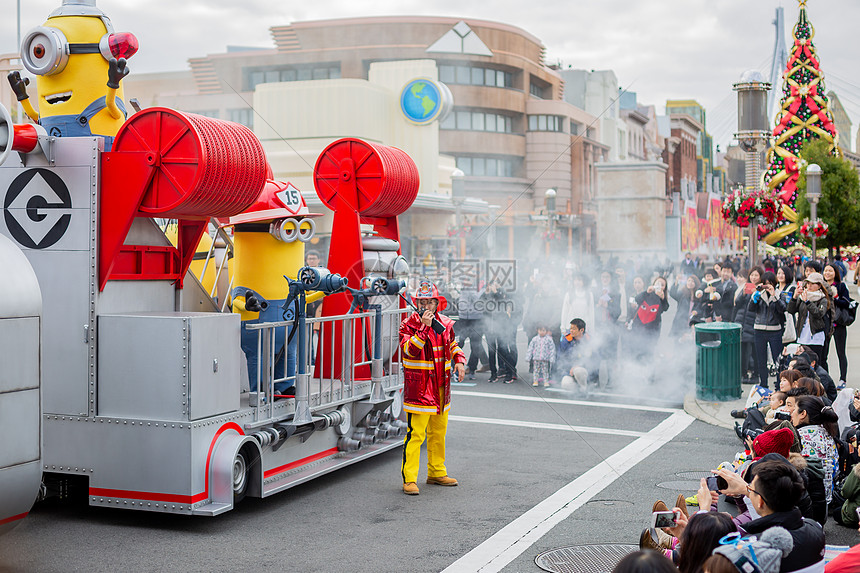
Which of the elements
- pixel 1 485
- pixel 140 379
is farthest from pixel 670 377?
pixel 1 485

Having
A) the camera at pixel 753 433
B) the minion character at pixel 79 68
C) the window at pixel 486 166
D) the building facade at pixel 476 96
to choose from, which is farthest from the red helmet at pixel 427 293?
the window at pixel 486 166

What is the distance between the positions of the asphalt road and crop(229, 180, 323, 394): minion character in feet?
4.29

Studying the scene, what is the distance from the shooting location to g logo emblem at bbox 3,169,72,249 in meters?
6.54

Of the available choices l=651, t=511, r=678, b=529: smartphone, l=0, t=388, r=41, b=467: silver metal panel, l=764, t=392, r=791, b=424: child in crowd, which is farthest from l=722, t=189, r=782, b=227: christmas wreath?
l=0, t=388, r=41, b=467: silver metal panel

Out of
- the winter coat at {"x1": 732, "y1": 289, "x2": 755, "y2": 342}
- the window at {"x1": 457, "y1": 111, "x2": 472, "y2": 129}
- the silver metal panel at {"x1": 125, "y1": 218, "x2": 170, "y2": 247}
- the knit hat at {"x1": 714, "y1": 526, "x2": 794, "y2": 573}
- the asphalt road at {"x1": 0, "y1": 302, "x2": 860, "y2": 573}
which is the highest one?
the window at {"x1": 457, "y1": 111, "x2": 472, "y2": 129}

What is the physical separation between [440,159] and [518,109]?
2430 centimetres

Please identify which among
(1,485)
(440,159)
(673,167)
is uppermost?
(673,167)

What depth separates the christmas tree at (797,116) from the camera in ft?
88.2

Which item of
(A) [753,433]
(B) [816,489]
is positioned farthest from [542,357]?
(B) [816,489]

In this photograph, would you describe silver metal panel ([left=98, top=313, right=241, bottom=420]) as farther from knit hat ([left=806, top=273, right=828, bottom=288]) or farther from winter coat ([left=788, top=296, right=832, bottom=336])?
knit hat ([left=806, top=273, right=828, bottom=288])

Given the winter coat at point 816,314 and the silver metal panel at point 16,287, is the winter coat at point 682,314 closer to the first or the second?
the winter coat at point 816,314

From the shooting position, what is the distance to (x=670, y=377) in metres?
13.7

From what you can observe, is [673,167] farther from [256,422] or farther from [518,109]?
[256,422]

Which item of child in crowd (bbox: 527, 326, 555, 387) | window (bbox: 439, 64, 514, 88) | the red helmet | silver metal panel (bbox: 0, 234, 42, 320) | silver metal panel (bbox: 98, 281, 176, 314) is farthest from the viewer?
window (bbox: 439, 64, 514, 88)
